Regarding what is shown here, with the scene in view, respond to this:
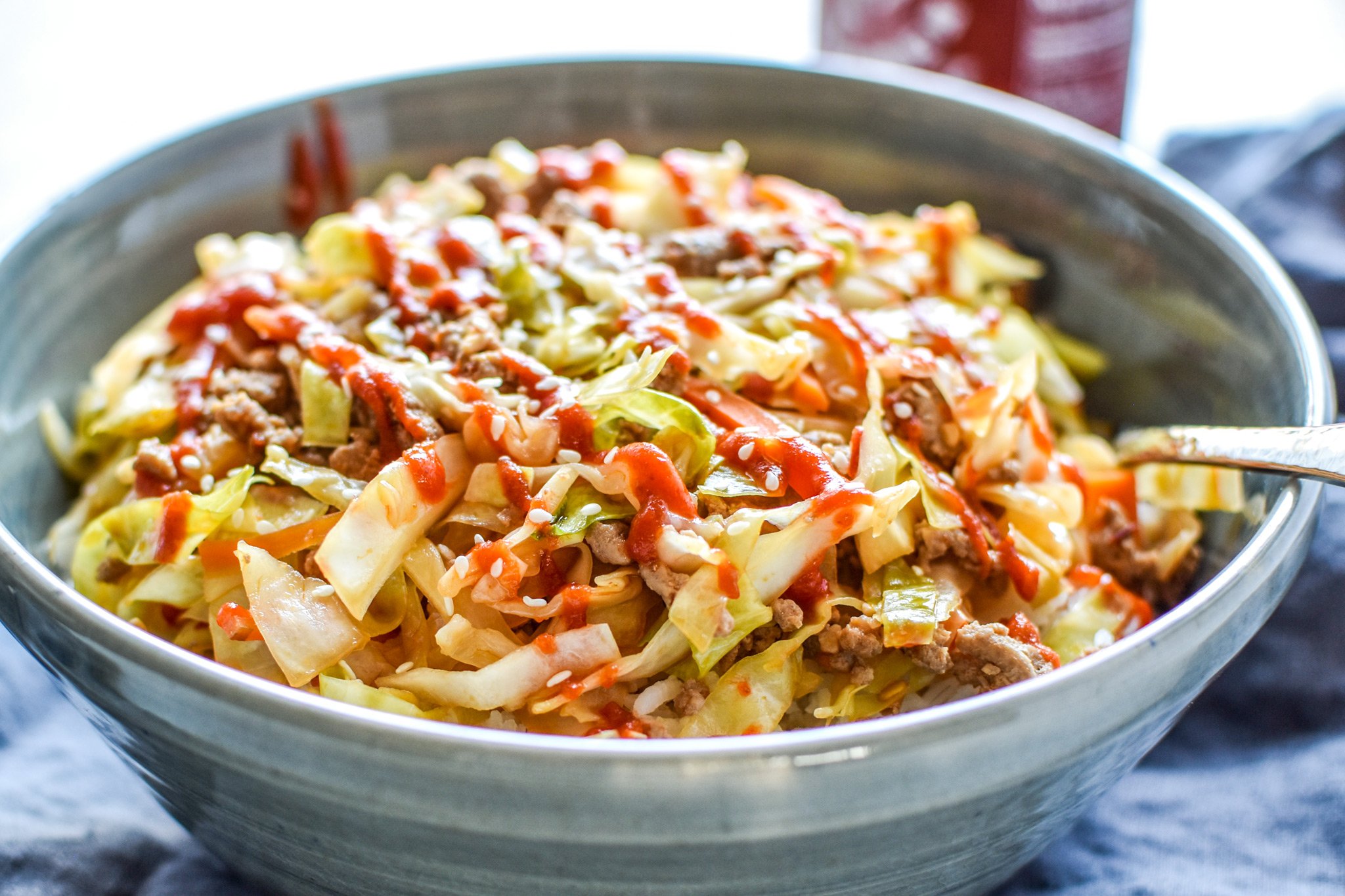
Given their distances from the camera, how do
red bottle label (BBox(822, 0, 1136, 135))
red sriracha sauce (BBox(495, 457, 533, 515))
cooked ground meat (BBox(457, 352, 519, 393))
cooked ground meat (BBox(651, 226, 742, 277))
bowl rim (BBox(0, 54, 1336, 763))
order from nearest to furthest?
bowl rim (BBox(0, 54, 1336, 763)), red sriracha sauce (BBox(495, 457, 533, 515)), cooked ground meat (BBox(457, 352, 519, 393)), cooked ground meat (BBox(651, 226, 742, 277)), red bottle label (BBox(822, 0, 1136, 135))

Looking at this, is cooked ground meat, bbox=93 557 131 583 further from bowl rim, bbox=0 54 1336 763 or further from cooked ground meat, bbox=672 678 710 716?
cooked ground meat, bbox=672 678 710 716

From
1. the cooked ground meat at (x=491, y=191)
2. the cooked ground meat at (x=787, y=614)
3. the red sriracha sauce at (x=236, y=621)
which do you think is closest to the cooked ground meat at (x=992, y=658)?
the cooked ground meat at (x=787, y=614)

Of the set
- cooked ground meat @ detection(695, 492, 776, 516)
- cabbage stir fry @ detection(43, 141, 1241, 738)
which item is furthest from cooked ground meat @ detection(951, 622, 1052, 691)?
cooked ground meat @ detection(695, 492, 776, 516)

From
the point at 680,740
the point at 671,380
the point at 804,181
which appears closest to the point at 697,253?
the point at 671,380

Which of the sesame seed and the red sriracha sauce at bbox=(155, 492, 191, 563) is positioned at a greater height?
the sesame seed

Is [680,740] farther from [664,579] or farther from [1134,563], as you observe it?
[1134,563]

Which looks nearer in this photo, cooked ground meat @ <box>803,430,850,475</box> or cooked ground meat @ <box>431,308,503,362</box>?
cooked ground meat @ <box>803,430,850,475</box>

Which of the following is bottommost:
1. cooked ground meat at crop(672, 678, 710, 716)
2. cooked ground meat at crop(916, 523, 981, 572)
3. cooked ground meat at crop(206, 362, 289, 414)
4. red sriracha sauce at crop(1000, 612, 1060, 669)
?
red sriracha sauce at crop(1000, 612, 1060, 669)

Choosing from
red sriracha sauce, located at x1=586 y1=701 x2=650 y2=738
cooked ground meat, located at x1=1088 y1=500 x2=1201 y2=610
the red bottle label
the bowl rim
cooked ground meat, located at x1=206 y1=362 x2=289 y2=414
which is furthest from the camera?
the red bottle label

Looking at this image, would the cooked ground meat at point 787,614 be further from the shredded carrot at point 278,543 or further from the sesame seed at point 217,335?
the sesame seed at point 217,335
